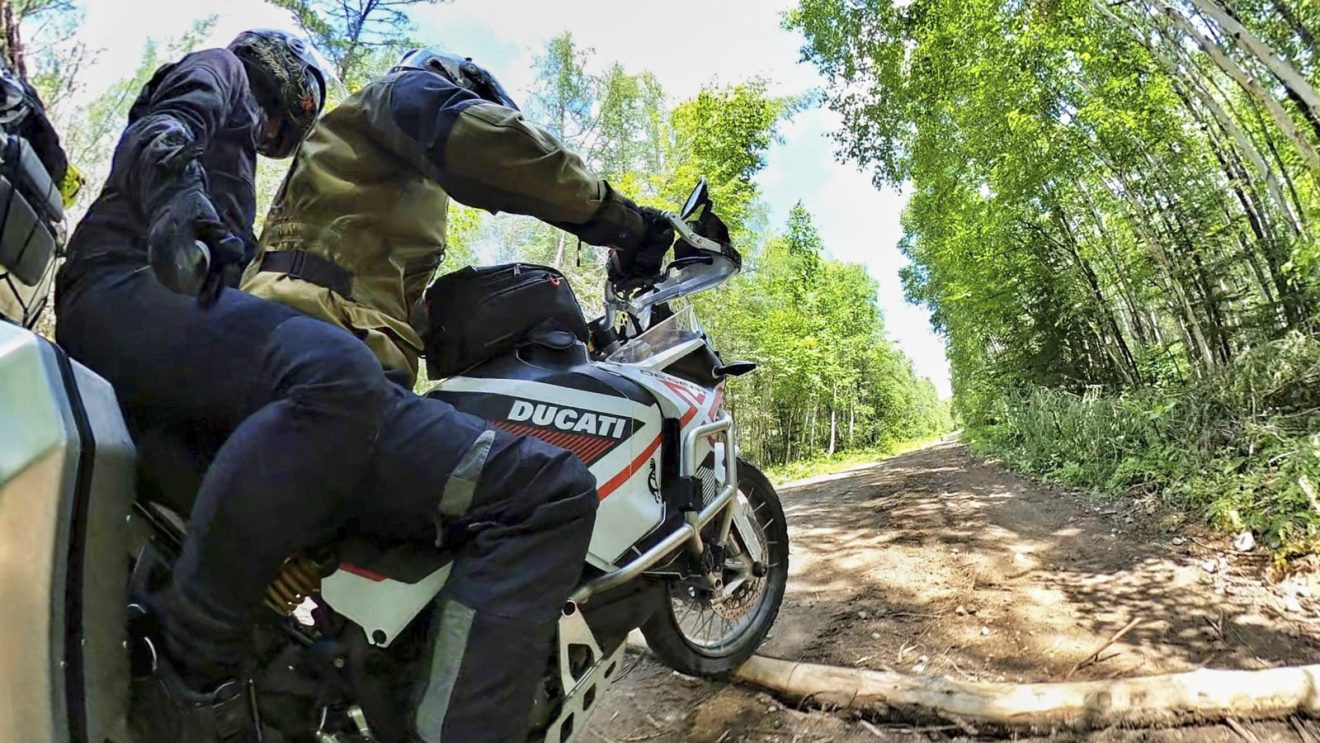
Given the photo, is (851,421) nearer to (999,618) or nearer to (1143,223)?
(1143,223)

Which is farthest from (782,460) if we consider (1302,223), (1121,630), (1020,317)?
(1121,630)

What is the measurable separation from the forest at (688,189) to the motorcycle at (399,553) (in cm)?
56

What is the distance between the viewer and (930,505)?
16.2ft

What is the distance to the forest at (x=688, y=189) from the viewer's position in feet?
33.8

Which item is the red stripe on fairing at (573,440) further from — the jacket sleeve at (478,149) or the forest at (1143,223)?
the forest at (1143,223)

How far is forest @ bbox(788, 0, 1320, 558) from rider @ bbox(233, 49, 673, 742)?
356 centimetres

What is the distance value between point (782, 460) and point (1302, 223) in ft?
88.8

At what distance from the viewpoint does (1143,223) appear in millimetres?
6383

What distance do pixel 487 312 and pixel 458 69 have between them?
0.59 metres

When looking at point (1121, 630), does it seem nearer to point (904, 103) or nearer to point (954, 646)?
point (954, 646)

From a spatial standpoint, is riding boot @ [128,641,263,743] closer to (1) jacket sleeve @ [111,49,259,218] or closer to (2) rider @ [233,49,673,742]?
(2) rider @ [233,49,673,742]

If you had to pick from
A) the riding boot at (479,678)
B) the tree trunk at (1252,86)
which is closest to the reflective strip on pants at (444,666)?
the riding boot at (479,678)

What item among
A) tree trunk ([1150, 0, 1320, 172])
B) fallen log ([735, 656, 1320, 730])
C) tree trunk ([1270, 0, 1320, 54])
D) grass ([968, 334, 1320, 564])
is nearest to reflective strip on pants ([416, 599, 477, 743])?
fallen log ([735, 656, 1320, 730])

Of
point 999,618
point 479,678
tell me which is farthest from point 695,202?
point 999,618
